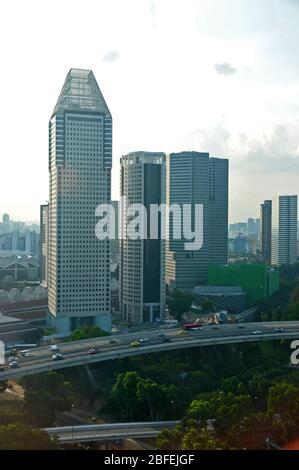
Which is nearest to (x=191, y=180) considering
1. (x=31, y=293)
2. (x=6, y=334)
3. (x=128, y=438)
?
(x=31, y=293)

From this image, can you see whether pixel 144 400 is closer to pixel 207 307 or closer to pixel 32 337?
pixel 32 337

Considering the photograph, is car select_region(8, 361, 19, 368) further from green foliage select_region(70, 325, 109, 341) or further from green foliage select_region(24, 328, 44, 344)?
green foliage select_region(24, 328, 44, 344)

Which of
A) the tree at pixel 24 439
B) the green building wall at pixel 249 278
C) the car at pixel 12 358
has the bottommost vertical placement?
the car at pixel 12 358

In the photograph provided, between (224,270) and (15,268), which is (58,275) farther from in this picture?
(15,268)

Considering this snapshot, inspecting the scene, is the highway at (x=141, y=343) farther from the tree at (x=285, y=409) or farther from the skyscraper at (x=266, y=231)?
the skyscraper at (x=266, y=231)

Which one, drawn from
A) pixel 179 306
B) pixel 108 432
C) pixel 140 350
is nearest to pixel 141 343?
pixel 140 350

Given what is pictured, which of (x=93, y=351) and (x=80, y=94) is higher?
(x=80, y=94)
